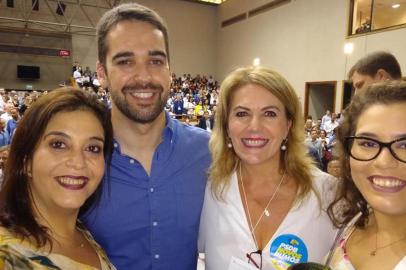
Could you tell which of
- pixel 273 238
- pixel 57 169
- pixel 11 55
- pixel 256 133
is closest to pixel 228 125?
pixel 256 133

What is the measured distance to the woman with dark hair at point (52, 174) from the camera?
4.59 ft

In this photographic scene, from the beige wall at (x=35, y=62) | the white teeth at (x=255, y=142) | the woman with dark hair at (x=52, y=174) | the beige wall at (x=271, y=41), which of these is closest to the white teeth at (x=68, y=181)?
the woman with dark hair at (x=52, y=174)

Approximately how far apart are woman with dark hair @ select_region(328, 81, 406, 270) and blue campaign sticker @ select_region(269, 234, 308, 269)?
9.9 inches

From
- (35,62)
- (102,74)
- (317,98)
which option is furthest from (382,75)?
(35,62)

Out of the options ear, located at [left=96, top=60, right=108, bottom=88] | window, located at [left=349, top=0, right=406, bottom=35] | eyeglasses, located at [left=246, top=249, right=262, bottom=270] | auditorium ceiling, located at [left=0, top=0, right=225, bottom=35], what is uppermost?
auditorium ceiling, located at [left=0, top=0, right=225, bottom=35]

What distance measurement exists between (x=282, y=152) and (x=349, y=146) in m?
0.74

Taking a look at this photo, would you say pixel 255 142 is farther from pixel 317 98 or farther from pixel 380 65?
pixel 317 98

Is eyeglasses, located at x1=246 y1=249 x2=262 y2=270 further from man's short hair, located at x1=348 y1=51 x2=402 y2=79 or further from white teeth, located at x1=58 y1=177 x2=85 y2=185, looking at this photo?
man's short hair, located at x1=348 y1=51 x2=402 y2=79

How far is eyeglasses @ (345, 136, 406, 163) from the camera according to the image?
1.22 metres

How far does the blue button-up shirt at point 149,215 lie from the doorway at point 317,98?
13850mm

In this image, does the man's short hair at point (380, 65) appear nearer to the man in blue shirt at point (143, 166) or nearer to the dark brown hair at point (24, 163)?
the man in blue shirt at point (143, 166)

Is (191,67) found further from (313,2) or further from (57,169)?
(57,169)

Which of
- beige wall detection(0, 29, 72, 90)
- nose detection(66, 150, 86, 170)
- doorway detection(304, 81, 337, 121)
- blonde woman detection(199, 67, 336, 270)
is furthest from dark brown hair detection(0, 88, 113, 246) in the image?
beige wall detection(0, 29, 72, 90)

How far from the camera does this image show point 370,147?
4.27 ft
